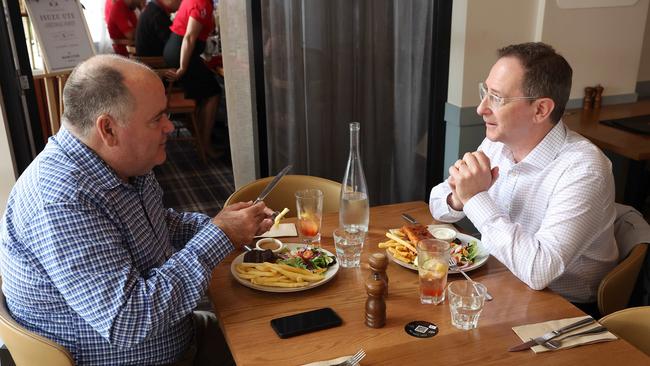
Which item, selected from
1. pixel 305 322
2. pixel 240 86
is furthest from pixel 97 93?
pixel 240 86

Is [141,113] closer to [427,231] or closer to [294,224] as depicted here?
[294,224]

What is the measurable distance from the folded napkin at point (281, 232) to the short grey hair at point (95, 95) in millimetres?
619

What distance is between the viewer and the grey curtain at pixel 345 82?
10.2 feet

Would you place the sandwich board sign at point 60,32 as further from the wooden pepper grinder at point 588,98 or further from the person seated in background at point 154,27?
the wooden pepper grinder at point 588,98

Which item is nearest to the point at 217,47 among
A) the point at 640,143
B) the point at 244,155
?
the point at 244,155

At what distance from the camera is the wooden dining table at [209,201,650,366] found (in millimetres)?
1210

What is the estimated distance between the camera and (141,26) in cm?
536

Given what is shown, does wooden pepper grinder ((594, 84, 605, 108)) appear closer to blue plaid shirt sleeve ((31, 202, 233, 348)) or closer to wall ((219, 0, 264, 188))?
wall ((219, 0, 264, 188))

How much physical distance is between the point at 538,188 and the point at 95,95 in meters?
1.23

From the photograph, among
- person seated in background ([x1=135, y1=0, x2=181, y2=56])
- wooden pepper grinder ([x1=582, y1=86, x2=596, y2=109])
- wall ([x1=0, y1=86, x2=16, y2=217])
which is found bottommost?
wall ([x1=0, y1=86, x2=16, y2=217])

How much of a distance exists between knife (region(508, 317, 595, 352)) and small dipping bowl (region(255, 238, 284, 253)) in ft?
2.42

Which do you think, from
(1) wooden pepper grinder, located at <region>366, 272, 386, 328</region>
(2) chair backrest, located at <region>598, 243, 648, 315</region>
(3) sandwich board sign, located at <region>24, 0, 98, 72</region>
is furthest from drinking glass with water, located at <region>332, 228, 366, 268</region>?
(3) sandwich board sign, located at <region>24, 0, 98, 72</region>

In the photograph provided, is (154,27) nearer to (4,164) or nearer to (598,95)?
(4,164)

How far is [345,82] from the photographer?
10.7 ft
